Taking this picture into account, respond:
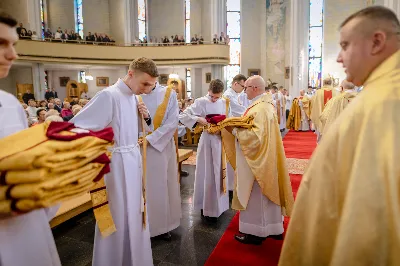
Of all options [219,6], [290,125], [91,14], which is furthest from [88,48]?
[290,125]

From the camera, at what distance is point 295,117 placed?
48.4 ft

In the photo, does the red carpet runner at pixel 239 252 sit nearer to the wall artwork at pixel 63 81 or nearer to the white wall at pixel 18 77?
the white wall at pixel 18 77

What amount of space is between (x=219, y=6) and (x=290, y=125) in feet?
32.6

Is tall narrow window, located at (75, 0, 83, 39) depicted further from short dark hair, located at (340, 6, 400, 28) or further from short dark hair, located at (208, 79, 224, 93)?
short dark hair, located at (340, 6, 400, 28)

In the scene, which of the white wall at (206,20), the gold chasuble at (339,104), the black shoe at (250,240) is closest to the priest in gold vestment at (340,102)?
the gold chasuble at (339,104)

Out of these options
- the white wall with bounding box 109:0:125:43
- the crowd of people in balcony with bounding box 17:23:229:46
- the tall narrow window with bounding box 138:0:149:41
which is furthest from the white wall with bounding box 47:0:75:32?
the tall narrow window with bounding box 138:0:149:41

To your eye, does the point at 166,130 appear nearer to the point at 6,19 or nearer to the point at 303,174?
the point at 303,174

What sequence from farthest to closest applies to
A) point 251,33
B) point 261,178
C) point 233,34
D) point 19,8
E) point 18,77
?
point 233,34
point 251,33
point 18,77
point 19,8
point 261,178

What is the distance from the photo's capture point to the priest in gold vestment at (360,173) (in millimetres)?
1083

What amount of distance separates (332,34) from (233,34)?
277 inches

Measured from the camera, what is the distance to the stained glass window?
23.0 metres

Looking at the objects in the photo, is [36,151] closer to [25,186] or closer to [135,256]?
[25,186]

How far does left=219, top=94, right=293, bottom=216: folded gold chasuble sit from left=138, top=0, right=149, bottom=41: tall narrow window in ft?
71.3

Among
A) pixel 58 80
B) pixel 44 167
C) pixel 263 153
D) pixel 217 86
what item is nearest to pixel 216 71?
pixel 58 80
